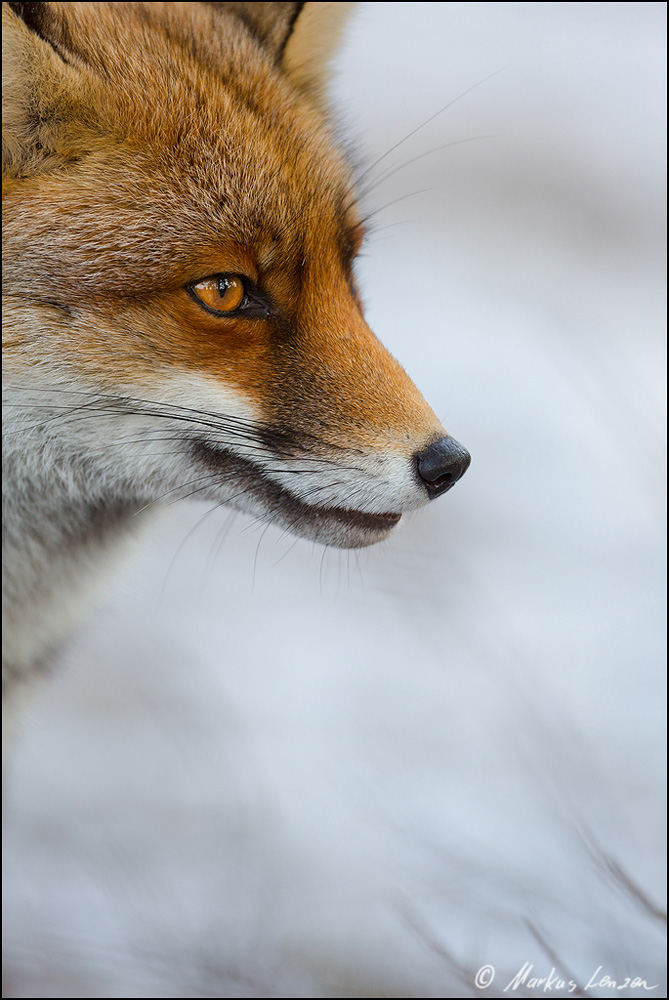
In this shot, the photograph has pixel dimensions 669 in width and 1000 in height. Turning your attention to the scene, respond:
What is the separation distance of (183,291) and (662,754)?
5.03ft

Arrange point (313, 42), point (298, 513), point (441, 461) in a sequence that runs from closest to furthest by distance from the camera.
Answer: point (441, 461) < point (298, 513) < point (313, 42)

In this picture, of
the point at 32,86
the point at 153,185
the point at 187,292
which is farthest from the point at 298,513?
the point at 32,86

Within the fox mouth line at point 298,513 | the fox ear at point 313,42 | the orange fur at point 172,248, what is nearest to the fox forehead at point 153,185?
the orange fur at point 172,248

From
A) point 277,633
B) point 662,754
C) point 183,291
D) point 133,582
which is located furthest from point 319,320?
Result: point 662,754

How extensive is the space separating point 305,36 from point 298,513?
89 cm

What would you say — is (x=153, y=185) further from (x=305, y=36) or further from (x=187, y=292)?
(x=305, y=36)

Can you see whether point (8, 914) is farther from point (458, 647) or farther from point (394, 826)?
point (458, 647)

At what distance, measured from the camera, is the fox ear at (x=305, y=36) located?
1360 mm

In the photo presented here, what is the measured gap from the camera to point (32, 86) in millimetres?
1090

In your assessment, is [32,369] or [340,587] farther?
[340,587]

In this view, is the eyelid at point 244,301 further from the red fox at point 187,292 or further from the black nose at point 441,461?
the black nose at point 441,461

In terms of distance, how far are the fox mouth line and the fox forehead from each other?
12.1 inches

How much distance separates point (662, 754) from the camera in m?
1.78

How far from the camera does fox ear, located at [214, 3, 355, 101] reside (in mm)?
1360
